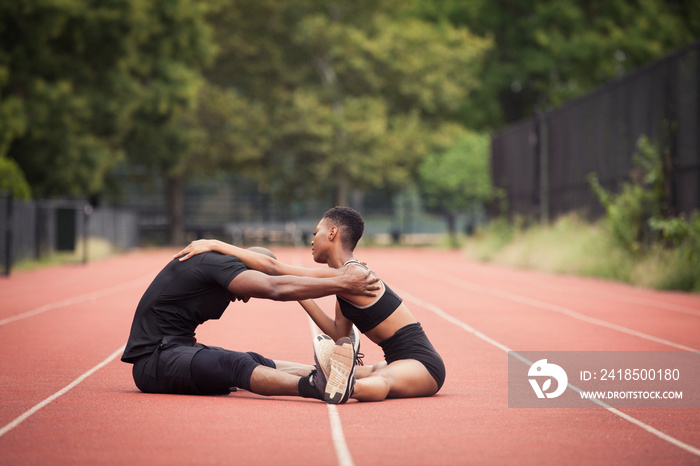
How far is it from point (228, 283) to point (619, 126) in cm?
2133

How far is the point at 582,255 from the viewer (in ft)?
90.0

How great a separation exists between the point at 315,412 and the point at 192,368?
3.63 ft

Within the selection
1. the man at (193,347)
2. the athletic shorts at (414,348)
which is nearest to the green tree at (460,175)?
the athletic shorts at (414,348)

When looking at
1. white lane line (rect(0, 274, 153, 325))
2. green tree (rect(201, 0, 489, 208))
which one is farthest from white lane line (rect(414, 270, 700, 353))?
green tree (rect(201, 0, 489, 208))

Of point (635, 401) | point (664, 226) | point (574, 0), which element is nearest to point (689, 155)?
point (664, 226)

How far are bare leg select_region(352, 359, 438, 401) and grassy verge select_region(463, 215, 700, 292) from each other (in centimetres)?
1367

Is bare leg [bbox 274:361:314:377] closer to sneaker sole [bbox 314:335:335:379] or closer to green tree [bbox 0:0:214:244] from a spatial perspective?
sneaker sole [bbox 314:335:335:379]

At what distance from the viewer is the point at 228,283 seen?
782cm

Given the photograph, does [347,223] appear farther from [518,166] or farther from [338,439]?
[518,166]

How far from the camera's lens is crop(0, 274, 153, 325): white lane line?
15.7 metres

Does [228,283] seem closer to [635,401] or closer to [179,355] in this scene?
[179,355]

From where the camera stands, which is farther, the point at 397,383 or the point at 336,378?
the point at 397,383

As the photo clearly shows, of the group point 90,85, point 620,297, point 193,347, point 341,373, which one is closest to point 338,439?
point 341,373

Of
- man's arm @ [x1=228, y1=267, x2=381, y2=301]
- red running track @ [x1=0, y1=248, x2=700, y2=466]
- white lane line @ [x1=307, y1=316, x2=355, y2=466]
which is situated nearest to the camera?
white lane line @ [x1=307, y1=316, x2=355, y2=466]
